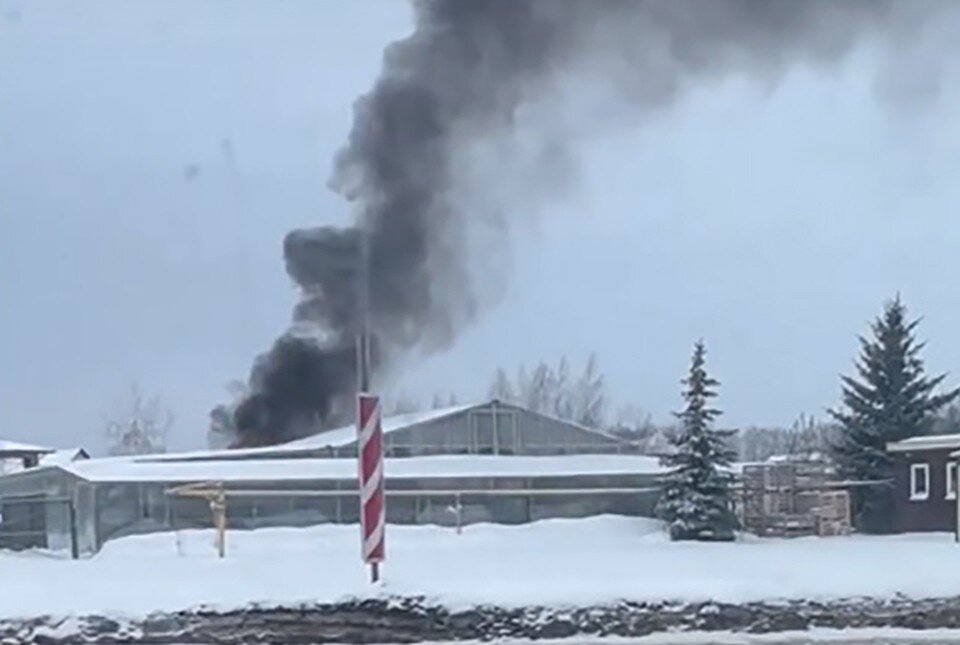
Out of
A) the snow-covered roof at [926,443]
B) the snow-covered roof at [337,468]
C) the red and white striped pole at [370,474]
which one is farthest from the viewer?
the snow-covered roof at [926,443]

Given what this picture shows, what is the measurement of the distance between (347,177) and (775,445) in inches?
944

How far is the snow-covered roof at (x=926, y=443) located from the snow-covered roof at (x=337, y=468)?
18.5 ft

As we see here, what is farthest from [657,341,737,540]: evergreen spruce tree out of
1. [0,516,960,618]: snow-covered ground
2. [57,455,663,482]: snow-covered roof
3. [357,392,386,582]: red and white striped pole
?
[357,392,386,582]: red and white striped pole

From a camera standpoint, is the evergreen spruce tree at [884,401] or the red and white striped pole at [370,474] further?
the evergreen spruce tree at [884,401]

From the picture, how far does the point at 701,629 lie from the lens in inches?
281

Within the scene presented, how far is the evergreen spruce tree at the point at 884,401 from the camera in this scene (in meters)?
31.7

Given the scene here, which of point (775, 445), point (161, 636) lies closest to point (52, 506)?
point (161, 636)

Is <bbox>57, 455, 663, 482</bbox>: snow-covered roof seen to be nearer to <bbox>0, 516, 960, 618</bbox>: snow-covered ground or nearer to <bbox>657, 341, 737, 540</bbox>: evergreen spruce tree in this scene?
<bbox>657, 341, 737, 540</bbox>: evergreen spruce tree

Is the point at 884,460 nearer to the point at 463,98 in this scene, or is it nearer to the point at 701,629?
the point at 463,98

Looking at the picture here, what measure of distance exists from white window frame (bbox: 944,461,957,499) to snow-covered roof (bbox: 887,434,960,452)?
0.43 meters

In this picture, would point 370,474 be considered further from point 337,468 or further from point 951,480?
point 951,480

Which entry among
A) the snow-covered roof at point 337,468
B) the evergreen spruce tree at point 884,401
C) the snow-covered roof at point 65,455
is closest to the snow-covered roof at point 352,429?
the snow-covered roof at point 337,468

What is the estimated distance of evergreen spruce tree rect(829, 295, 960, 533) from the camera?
31672 mm

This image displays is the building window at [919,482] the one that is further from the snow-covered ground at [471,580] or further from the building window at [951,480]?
the snow-covered ground at [471,580]
